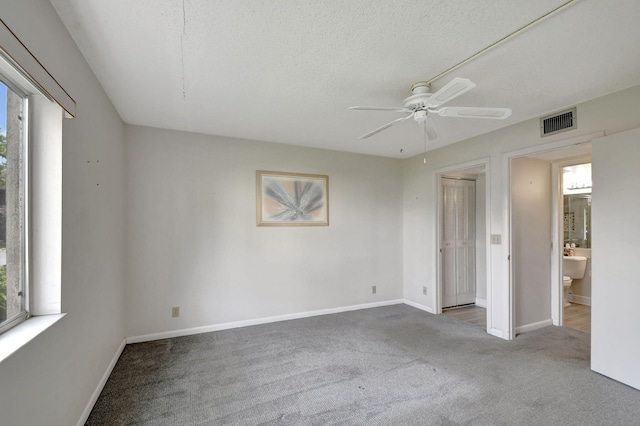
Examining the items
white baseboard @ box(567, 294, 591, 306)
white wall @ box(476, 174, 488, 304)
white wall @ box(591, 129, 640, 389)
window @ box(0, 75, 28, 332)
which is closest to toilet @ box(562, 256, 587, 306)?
white baseboard @ box(567, 294, 591, 306)

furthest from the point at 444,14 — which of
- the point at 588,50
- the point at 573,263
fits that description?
the point at 573,263

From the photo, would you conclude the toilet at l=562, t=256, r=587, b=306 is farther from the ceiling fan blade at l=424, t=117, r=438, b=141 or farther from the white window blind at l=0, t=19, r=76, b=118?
the white window blind at l=0, t=19, r=76, b=118

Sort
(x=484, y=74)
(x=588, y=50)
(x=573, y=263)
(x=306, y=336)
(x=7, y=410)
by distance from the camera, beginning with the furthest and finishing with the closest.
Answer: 1. (x=573, y=263)
2. (x=306, y=336)
3. (x=484, y=74)
4. (x=588, y=50)
5. (x=7, y=410)

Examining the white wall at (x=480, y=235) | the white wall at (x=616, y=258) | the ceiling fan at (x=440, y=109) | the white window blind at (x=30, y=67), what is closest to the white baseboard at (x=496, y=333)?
the white wall at (x=616, y=258)

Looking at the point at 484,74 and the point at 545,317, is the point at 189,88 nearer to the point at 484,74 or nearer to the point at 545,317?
the point at 484,74

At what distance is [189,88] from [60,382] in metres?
2.12

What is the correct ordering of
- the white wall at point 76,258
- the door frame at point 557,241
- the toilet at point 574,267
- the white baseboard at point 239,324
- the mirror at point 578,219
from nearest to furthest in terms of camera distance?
the white wall at point 76,258, the white baseboard at point 239,324, the door frame at point 557,241, the toilet at point 574,267, the mirror at point 578,219

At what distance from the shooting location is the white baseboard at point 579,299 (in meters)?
4.56

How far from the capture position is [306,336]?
3.36m

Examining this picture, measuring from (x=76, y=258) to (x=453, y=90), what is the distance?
250 cm

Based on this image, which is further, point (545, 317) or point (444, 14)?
point (545, 317)

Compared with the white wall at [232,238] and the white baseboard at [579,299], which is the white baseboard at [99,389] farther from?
the white baseboard at [579,299]

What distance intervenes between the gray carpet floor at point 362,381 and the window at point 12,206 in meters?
1.05

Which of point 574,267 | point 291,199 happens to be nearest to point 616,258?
point 574,267
